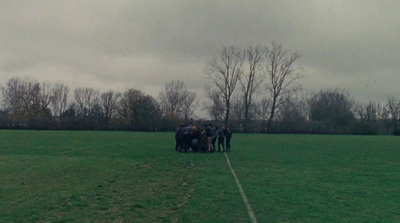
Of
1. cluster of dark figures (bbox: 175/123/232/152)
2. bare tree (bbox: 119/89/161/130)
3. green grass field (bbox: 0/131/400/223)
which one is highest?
bare tree (bbox: 119/89/161/130)

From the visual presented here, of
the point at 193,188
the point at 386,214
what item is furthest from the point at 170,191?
the point at 386,214

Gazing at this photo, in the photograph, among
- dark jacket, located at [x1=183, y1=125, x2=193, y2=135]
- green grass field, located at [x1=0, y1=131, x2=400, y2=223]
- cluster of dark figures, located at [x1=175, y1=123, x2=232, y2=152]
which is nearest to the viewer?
green grass field, located at [x1=0, y1=131, x2=400, y2=223]

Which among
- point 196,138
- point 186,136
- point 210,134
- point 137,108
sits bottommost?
point 196,138

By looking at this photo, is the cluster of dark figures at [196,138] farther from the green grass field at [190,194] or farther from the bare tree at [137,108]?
the bare tree at [137,108]

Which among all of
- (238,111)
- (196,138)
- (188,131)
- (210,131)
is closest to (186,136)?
(188,131)

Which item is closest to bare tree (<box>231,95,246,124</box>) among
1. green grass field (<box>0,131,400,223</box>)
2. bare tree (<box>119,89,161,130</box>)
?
bare tree (<box>119,89,161,130</box>)

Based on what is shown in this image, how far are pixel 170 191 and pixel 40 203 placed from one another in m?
3.34

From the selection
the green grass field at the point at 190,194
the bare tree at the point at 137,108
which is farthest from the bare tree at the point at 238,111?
the green grass field at the point at 190,194

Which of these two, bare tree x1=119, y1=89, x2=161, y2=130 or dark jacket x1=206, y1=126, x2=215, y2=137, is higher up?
bare tree x1=119, y1=89, x2=161, y2=130

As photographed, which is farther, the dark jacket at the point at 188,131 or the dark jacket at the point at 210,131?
the dark jacket at the point at 210,131

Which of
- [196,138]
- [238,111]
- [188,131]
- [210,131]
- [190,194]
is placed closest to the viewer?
[190,194]

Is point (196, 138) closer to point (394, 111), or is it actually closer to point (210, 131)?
point (210, 131)

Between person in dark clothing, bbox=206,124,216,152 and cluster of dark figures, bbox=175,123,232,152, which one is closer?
cluster of dark figures, bbox=175,123,232,152

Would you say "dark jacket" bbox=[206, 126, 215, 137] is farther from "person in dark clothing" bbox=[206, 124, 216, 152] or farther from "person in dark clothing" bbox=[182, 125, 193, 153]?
"person in dark clothing" bbox=[182, 125, 193, 153]
